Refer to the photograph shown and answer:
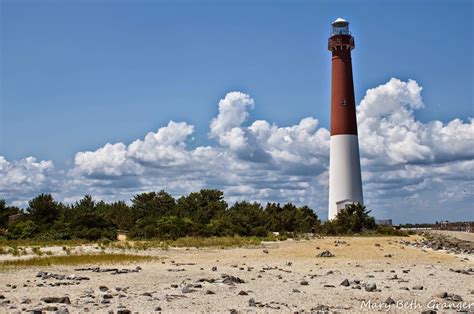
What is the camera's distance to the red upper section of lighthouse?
188 feet

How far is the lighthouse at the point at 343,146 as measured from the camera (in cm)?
5703

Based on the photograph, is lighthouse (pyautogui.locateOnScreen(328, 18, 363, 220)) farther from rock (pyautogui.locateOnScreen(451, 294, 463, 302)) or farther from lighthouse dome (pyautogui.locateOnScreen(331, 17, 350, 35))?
rock (pyautogui.locateOnScreen(451, 294, 463, 302))

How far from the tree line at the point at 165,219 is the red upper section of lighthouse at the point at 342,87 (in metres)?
7.89

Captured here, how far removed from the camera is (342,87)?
57.7m

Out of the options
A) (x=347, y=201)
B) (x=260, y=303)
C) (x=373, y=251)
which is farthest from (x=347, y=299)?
(x=347, y=201)

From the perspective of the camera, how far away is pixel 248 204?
68062 millimetres

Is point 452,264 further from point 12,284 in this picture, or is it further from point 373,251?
point 12,284

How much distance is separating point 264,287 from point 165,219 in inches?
1331

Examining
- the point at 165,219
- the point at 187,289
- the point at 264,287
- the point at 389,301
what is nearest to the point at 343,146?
the point at 165,219

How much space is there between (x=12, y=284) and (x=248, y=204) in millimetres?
50551

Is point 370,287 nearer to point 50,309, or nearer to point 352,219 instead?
point 50,309

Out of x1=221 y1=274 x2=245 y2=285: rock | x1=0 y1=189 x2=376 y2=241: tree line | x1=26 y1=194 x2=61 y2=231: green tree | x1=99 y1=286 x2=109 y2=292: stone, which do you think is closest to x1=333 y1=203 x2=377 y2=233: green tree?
x1=0 y1=189 x2=376 y2=241: tree line

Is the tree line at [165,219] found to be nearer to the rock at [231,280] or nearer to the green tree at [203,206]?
the green tree at [203,206]

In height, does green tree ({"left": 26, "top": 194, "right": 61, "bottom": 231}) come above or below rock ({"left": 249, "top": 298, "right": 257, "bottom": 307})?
above
